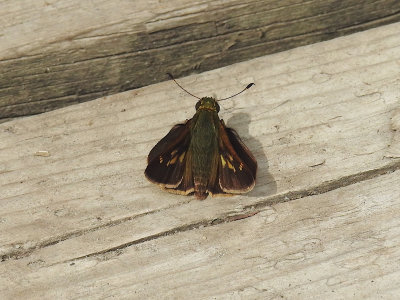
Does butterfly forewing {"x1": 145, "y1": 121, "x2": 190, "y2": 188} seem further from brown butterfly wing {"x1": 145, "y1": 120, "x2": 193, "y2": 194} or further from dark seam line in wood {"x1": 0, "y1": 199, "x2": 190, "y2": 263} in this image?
dark seam line in wood {"x1": 0, "y1": 199, "x2": 190, "y2": 263}

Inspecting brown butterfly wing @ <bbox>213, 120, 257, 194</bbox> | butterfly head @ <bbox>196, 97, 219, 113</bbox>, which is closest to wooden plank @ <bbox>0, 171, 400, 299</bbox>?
brown butterfly wing @ <bbox>213, 120, 257, 194</bbox>

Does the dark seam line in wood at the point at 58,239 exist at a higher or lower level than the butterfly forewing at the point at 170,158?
→ lower

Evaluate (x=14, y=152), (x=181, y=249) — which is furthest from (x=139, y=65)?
(x=181, y=249)

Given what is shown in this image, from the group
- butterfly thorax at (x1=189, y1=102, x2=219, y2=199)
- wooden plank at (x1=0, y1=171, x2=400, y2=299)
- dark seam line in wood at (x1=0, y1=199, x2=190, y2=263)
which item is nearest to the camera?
wooden plank at (x1=0, y1=171, x2=400, y2=299)

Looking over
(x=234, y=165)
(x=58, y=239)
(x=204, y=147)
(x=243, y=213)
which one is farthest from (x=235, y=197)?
(x=58, y=239)

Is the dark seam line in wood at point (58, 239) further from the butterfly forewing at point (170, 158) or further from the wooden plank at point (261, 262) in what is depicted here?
the butterfly forewing at point (170, 158)

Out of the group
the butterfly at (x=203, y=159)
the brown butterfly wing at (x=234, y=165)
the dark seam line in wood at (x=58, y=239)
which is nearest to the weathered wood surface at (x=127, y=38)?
the butterfly at (x=203, y=159)

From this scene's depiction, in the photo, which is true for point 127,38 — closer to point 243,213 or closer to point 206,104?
point 206,104
